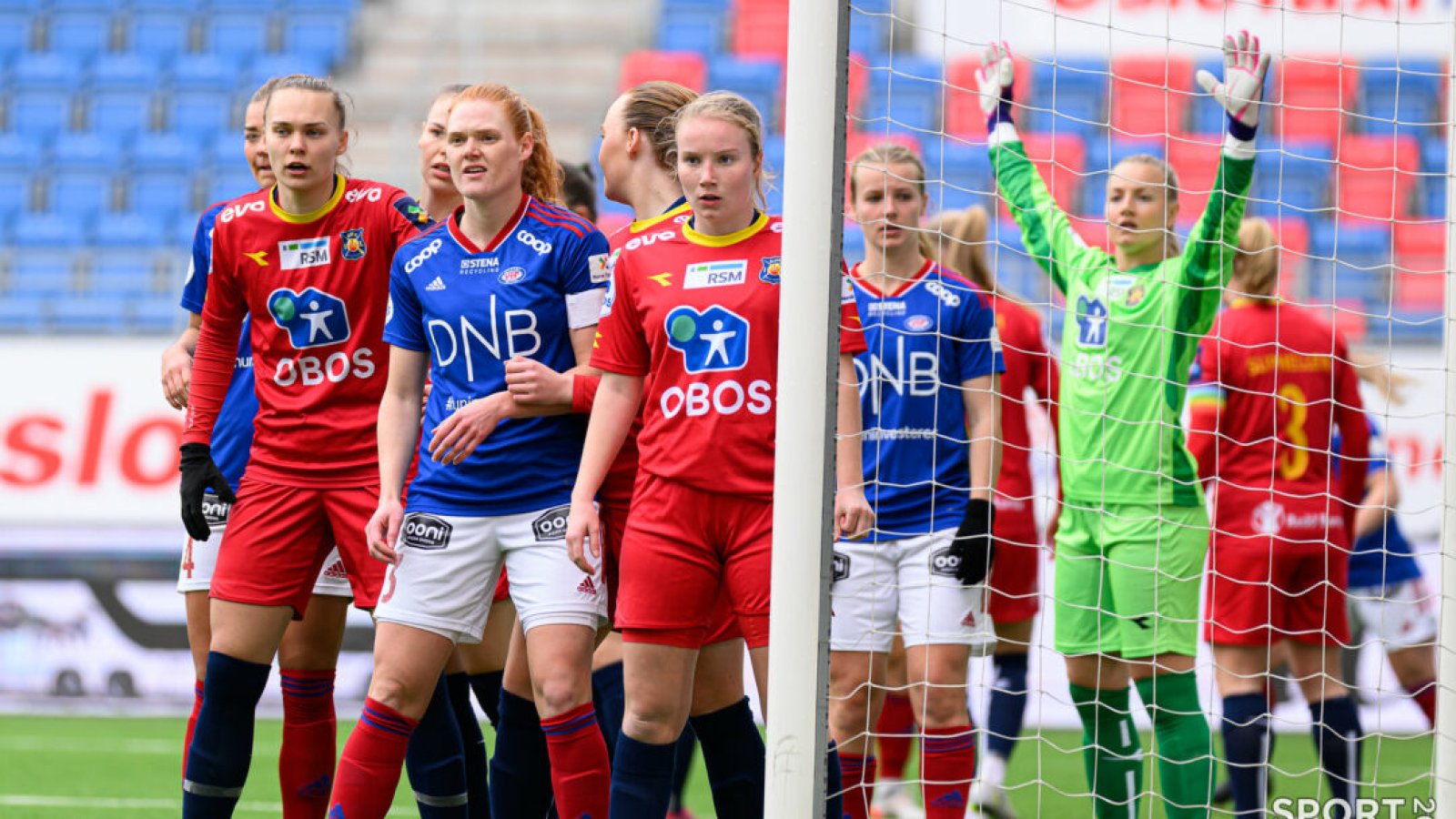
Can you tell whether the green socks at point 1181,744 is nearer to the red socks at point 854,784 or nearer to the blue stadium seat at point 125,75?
the red socks at point 854,784

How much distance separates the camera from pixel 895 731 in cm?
594

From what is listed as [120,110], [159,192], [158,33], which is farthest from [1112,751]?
[158,33]

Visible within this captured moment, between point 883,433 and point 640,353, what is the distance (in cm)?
127

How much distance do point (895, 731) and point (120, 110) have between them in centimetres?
1135

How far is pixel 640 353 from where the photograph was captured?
3.82m

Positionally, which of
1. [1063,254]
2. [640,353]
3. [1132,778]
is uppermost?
[1063,254]

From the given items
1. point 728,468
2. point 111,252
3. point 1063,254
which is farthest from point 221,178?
point 728,468

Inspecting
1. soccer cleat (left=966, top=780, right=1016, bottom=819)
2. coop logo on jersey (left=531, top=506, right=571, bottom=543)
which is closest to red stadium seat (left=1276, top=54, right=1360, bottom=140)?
soccer cleat (left=966, top=780, right=1016, bottom=819)

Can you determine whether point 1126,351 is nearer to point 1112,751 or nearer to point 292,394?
point 1112,751


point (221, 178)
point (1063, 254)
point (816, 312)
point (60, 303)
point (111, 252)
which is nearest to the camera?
point (816, 312)

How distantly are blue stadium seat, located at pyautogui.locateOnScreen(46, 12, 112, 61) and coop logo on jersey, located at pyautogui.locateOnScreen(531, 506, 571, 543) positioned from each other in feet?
43.1

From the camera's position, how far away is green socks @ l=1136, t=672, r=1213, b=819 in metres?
4.73

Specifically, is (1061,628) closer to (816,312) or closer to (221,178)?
(816,312)

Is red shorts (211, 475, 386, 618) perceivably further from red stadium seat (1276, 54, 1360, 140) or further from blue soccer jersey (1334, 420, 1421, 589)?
red stadium seat (1276, 54, 1360, 140)
